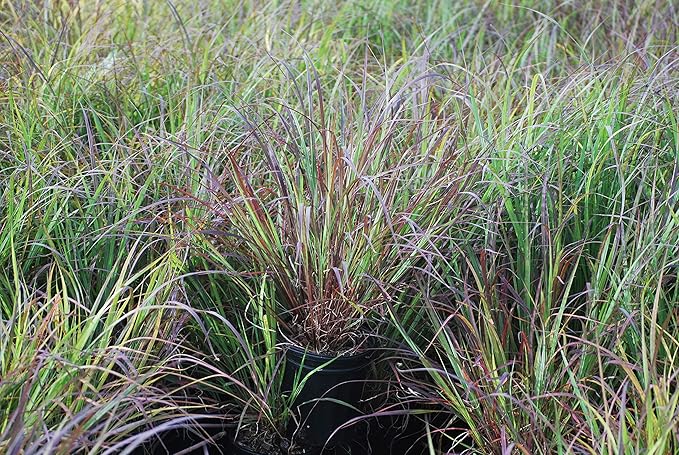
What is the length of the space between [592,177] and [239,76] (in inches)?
46.3

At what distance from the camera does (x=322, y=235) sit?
1842mm

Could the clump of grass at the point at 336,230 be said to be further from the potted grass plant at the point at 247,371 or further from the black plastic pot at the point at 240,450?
the black plastic pot at the point at 240,450

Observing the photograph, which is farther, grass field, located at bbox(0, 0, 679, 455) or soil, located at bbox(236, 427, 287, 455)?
soil, located at bbox(236, 427, 287, 455)

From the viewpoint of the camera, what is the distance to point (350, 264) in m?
1.83

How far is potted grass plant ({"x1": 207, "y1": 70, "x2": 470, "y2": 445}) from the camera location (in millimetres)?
1812

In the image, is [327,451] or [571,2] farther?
[571,2]

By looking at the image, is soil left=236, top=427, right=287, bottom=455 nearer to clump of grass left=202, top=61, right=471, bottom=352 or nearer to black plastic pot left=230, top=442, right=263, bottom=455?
black plastic pot left=230, top=442, right=263, bottom=455

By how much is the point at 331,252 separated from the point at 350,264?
5 cm

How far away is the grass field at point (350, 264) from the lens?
1.60 m

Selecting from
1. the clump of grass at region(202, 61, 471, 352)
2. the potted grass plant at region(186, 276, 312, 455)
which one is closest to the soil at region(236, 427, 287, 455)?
the potted grass plant at region(186, 276, 312, 455)

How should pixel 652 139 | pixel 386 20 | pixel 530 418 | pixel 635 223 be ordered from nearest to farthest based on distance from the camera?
pixel 530 418
pixel 635 223
pixel 652 139
pixel 386 20

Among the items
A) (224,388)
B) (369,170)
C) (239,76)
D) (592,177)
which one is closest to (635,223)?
(592,177)

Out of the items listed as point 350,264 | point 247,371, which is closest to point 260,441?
point 247,371

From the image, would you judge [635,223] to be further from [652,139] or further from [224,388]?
[224,388]
